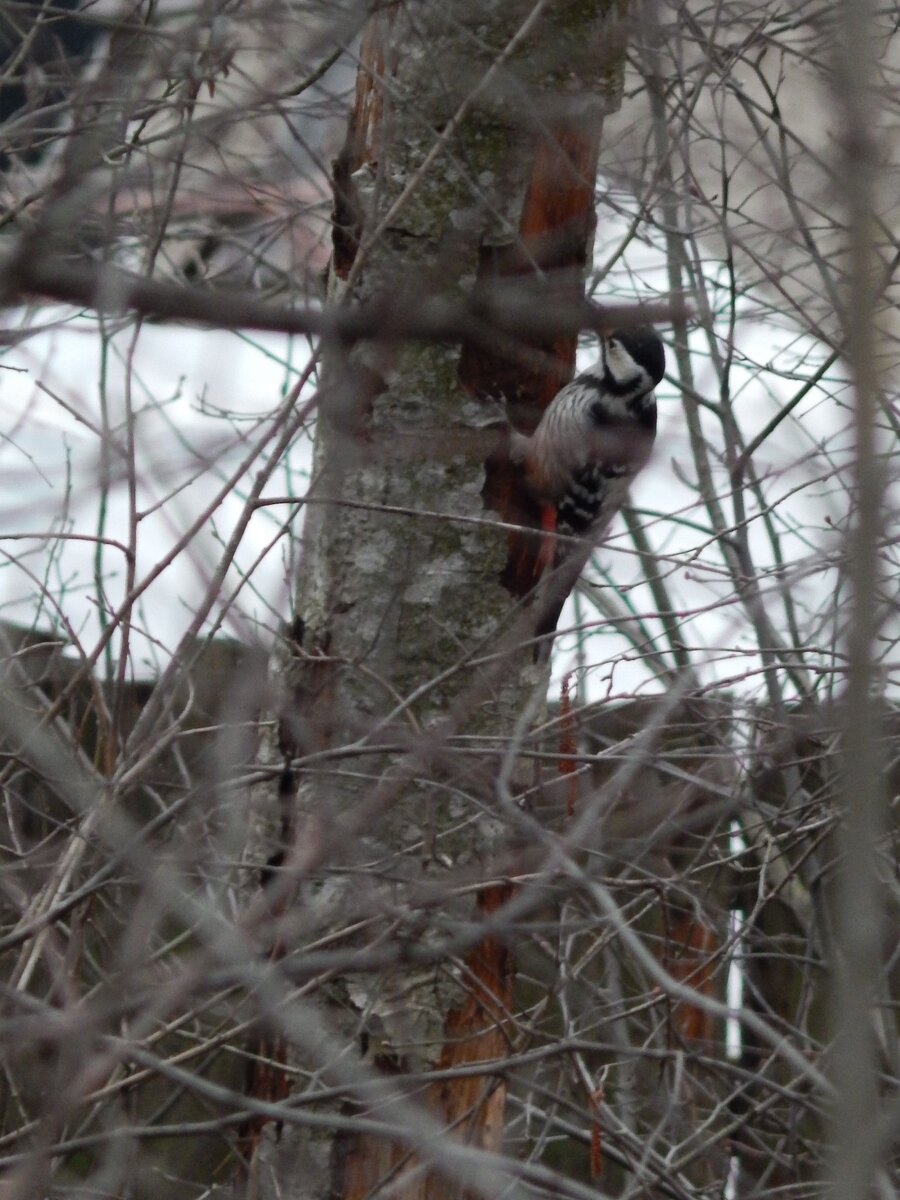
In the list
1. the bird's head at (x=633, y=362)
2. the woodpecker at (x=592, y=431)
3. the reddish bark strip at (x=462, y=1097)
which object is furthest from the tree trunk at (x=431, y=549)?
the bird's head at (x=633, y=362)

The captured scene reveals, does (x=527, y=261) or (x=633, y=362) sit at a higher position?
(x=633, y=362)

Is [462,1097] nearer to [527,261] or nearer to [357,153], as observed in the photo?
[527,261]

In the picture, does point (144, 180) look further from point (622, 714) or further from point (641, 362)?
point (641, 362)

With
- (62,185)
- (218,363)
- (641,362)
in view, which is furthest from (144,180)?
(641,362)

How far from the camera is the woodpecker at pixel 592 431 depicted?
11.5 feet

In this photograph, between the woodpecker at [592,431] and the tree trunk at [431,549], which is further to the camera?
the woodpecker at [592,431]

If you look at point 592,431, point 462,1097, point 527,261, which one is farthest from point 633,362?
point 462,1097

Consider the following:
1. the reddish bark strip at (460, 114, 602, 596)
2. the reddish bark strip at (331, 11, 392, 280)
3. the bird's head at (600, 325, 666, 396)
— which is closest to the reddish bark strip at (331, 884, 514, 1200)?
the reddish bark strip at (460, 114, 602, 596)

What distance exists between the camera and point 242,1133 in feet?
10.9

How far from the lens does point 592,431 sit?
12.8 ft

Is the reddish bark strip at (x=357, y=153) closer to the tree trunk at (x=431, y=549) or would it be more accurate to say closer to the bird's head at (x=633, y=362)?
the tree trunk at (x=431, y=549)

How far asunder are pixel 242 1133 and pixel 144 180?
2.18 meters

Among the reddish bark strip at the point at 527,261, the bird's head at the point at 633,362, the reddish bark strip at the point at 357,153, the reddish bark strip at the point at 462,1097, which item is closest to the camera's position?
the reddish bark strip at the point at 462,1097

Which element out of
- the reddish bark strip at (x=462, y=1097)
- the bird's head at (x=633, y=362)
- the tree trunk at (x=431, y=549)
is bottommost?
the reddish bark strip at (x=462, y=1097)
